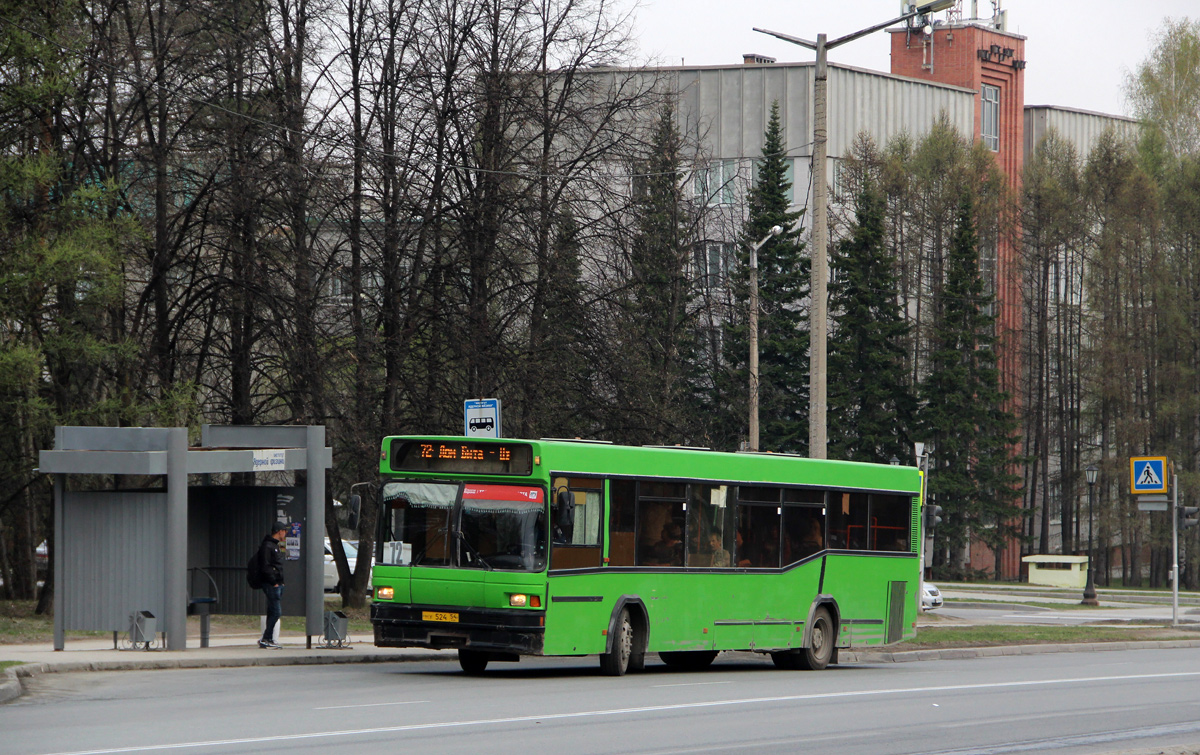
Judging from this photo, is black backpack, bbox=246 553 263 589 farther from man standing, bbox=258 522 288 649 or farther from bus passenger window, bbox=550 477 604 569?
bus passenger window, bbox=550 477 604 569

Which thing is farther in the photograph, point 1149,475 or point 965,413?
point 965,413

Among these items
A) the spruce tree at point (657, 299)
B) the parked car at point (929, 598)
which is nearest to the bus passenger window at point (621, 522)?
the spruce tree at point (657, 299)

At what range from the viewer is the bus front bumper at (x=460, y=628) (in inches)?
648

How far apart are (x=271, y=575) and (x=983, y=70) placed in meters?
64.2

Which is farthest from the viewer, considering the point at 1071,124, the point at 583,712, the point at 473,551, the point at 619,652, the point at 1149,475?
the point at 1071,124

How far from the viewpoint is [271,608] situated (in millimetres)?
20188

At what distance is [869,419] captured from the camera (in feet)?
205

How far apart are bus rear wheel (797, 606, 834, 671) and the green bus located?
3cm

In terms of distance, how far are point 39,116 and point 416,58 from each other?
6926mm

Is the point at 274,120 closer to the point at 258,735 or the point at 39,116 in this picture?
the point at 39,116

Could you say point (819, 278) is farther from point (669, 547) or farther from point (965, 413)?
point (965, 413)

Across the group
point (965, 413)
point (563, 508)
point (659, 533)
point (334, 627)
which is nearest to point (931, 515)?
point (659, 533)

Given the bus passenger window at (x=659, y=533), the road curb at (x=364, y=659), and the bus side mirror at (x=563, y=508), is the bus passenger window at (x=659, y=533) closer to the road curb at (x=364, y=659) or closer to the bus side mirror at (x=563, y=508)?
the bus side mirror at (x=563, y=508)

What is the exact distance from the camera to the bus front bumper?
16.5 meters
